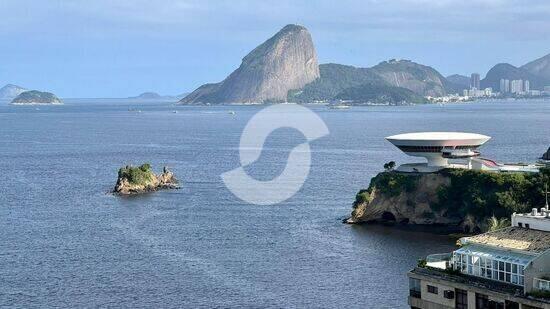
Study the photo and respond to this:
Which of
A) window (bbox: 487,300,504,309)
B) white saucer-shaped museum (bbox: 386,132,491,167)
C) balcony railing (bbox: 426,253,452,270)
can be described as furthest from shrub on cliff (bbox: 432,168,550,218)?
window (bbox: 487,300,504,309)

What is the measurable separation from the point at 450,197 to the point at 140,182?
158 ft

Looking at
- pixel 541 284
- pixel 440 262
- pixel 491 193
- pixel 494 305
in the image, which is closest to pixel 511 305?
pixel 494 305

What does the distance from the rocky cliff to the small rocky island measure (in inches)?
1510

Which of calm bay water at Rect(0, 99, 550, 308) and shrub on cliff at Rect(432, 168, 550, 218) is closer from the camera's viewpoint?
calm bay water at Rect(0, 99, 550, 308)

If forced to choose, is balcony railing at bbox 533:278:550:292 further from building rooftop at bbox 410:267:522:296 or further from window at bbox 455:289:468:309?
window at bbox 455:289:468:309

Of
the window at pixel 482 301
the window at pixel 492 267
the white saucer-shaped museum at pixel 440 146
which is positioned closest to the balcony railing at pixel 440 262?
the window at pixel 492 267

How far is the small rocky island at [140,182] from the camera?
125250mm

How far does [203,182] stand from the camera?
135375 millimetres

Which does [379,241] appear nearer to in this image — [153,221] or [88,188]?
[153,221]

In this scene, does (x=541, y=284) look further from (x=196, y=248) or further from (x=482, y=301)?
(x=196, y=248)

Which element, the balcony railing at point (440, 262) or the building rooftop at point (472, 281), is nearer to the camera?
the building rooftop at point (472, 281)

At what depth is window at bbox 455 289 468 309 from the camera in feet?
146

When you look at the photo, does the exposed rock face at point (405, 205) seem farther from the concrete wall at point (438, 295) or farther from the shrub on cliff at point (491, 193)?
the concrete wall at point (438, 295)

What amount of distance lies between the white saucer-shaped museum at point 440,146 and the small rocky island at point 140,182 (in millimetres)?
39974
